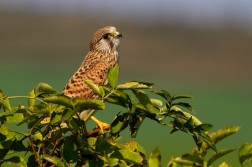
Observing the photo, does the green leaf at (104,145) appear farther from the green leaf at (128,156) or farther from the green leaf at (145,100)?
the green leaf at (145,100)

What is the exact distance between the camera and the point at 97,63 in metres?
7.87

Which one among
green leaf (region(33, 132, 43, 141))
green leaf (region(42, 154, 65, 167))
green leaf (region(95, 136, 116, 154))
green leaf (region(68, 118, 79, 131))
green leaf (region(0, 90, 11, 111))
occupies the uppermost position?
green leaf (region(0, 90, 11, 111))

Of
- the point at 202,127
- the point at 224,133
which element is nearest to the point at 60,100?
the point at 202,127

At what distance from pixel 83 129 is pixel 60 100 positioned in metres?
0.30

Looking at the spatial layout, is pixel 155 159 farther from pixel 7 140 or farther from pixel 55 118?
pixel 7 140

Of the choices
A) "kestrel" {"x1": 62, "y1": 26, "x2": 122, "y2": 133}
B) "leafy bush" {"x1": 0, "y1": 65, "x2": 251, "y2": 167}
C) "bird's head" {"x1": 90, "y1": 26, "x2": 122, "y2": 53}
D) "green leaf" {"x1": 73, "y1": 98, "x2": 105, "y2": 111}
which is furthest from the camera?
"bird's head" {"x1": 90, "y1": 26, "x2": 122, "y2": 53}

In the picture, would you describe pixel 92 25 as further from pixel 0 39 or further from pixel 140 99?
pixel 140 99

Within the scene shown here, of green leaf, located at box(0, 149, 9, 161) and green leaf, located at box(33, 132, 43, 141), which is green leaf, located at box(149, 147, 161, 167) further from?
green leaf, located at box(0, 149, 9, 161)

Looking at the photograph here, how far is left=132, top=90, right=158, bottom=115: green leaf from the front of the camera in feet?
9.58

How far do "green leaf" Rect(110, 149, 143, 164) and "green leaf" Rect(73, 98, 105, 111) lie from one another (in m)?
0.23

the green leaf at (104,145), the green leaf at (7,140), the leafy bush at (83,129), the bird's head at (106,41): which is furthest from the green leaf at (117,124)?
the bird's head at (106,41)

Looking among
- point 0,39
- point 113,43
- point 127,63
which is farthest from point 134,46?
point 113,43

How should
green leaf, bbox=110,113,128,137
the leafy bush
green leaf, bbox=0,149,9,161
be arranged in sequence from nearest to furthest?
1. the leafy bush
2. green leaf, bbox=0,149,9,161
3. green leaf, bbox=110,113,128,137

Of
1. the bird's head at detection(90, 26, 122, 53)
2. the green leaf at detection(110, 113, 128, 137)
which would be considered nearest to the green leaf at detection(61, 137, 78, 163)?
the green leaf at detection(110, 113, 128, 137)
